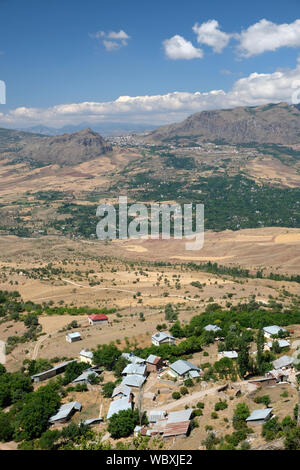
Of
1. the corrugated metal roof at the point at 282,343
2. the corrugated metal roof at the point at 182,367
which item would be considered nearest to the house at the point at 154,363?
the corrugated metal roof at the point at 182,367

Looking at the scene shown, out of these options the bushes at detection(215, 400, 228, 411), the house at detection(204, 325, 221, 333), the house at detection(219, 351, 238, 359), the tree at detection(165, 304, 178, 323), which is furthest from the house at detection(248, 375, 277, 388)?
the tree at detection(165, 304, 178, 323)

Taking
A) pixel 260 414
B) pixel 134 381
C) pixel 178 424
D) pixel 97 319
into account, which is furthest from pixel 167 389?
pixel 97 319

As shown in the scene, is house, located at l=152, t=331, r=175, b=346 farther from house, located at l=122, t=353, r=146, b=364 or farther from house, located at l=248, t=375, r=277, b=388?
house, located at l=248, t=375, r=277, b=388

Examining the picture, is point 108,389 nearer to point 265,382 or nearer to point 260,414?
point 265,382
